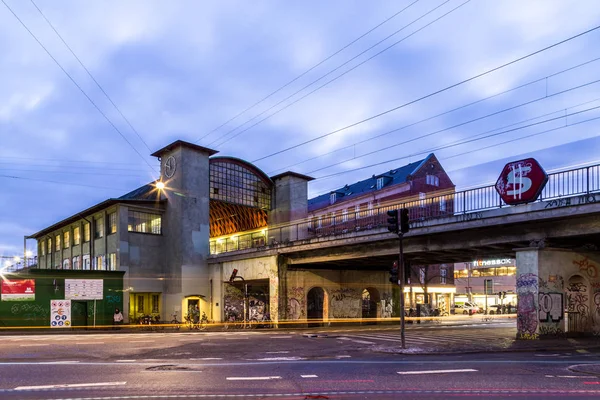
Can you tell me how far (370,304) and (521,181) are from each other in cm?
2358

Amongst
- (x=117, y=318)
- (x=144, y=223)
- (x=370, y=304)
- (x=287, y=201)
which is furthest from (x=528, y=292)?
(x=144, y=223)

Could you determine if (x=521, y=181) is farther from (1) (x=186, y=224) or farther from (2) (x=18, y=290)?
(2) (x=18, y=290)

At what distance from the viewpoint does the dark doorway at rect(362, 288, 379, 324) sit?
139 feet

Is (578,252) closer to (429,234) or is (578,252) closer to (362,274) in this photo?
(429,234)

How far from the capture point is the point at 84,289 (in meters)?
38.3

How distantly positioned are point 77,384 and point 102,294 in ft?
98.3

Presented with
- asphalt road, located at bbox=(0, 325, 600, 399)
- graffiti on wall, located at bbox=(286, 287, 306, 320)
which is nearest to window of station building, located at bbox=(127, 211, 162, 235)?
graffiti on wall, located at bbox=(286, 287, 306, 320)

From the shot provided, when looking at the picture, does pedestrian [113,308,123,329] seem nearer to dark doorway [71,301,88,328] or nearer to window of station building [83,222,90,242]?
dark doorway [71,301,88,328]

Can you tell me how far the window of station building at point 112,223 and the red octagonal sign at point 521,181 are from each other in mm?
31317

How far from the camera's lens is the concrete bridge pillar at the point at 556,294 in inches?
867

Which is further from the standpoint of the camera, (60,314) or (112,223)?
(112,223)

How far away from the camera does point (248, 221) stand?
50844mm

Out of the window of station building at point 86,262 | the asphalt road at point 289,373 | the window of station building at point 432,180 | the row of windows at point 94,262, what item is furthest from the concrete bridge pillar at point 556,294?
the window of station building at point 432,180

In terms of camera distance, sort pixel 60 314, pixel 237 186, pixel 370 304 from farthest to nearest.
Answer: pixel 237 186, pixel 370 304, pixel 60 314
